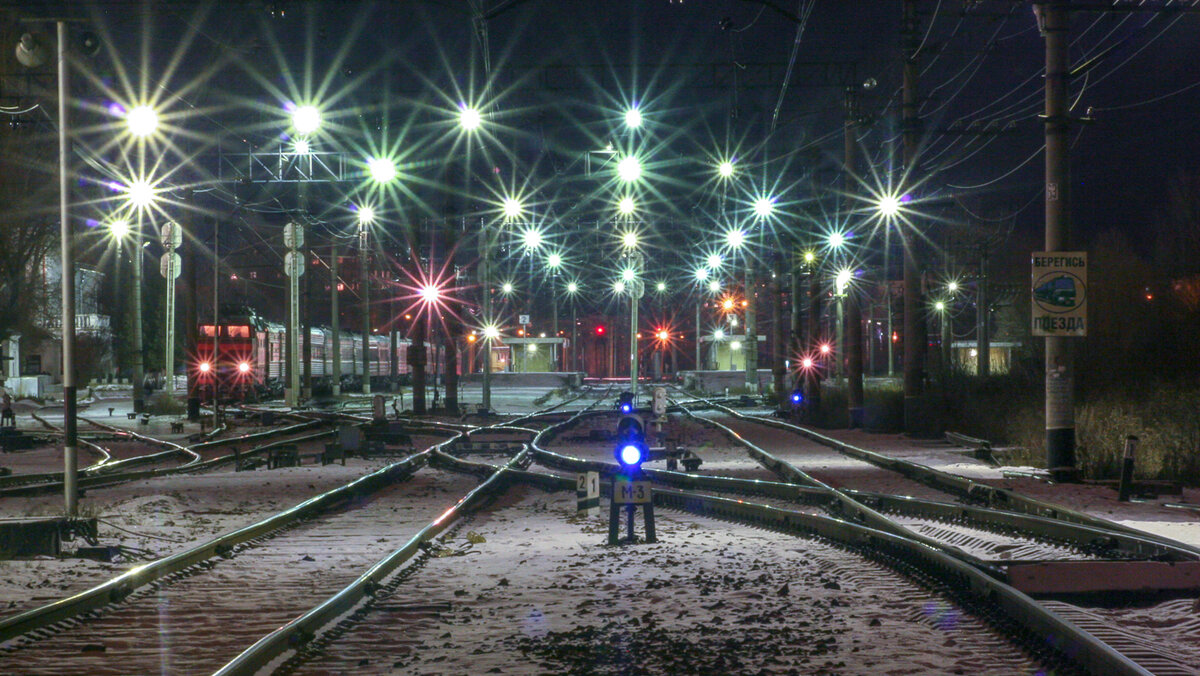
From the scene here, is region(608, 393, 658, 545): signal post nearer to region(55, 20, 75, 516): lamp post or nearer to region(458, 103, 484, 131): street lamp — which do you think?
region(55, 20, 75, 516): lamp post

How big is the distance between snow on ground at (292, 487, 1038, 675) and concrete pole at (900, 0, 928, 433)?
1840cm

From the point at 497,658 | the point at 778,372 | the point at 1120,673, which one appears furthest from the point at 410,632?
the point at 778,372

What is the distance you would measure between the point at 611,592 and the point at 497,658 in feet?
7.88

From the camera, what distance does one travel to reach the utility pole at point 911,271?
92.5 ft

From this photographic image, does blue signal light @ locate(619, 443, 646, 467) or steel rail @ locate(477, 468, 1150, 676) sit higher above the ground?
blue signal light @ locate(619, 443, 646, 467)

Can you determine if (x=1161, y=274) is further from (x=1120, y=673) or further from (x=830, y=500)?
(x=1120, y=673)

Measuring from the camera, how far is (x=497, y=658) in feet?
23.6

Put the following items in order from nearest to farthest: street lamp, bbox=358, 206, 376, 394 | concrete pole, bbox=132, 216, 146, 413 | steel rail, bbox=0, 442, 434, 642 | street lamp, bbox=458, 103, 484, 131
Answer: steel rail, bbox=0, 442, 434, 642 → street lamp, bbox=458, 103, 484, 131 → street lamp, bbox=358, 206, 376, 394 → concrete pole, bbox=132, 216, 146, 413

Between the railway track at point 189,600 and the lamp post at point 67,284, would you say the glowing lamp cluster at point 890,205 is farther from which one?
the lamp post at point 67,284

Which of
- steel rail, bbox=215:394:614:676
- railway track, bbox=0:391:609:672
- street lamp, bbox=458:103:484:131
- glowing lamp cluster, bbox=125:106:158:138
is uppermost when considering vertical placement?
street lamp, bbox=458:103:484:131

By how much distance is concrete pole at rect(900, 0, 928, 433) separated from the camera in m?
28.2

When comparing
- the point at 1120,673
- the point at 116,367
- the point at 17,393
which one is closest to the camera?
the point at 1120,673

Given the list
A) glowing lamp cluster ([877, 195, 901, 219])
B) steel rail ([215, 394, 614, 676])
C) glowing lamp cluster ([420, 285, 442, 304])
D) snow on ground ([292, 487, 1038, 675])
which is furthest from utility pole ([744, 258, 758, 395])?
snow on ground ([292, 487, 1038, 675])

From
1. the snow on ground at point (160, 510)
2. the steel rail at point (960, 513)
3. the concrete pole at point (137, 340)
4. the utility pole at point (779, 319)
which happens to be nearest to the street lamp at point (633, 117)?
the steel rail at point (960, 513)
